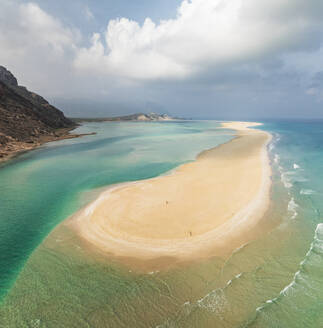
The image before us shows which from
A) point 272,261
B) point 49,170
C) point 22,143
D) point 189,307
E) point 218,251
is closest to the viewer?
point 189,307

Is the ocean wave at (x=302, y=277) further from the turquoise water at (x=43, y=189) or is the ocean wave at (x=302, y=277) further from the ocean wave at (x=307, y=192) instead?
the turquoise water at (x=43, y=189)

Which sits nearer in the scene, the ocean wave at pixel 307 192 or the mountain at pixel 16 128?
the ocean wave at pixel 307 192

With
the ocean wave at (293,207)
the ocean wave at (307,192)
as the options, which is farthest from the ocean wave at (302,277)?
the ocean wave at (307,192)

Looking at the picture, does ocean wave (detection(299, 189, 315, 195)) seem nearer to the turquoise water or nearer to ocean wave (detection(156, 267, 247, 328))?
ocean wave (detection(156, 267, 247, 328))

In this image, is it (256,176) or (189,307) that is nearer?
(189,307)

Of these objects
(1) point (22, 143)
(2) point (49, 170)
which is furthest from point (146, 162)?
(1) point (22, 143)

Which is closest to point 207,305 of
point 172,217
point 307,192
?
point 172,217

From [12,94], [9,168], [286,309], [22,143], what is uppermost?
[12,94]

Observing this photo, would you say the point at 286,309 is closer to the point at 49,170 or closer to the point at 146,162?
the point at 146,162

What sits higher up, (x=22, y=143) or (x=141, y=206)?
(x=22, y=143)
